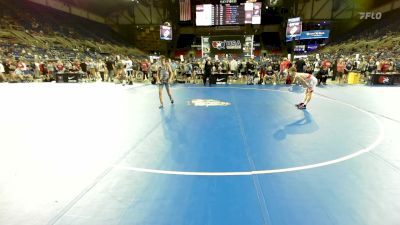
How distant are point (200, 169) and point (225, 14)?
29.4 metres

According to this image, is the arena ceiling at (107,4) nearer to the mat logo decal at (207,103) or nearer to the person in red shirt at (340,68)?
the person in red shirt at (340,68)

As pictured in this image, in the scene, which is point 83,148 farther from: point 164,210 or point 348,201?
point 348,201

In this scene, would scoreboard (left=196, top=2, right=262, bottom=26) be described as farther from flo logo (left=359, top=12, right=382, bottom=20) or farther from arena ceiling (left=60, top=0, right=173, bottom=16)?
flo logo (left=359, top=12, right=382, bottom=20)

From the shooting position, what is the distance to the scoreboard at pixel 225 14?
3071 cm

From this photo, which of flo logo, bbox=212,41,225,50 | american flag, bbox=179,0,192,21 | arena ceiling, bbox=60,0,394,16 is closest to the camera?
flo logo, bbox=212,41,225,50

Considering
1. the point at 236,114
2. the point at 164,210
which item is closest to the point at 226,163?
the point at 164,210

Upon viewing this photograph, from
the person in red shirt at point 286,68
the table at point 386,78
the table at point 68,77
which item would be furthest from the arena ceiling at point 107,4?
the table at point 386,78

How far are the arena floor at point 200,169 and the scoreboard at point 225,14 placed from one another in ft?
81.6

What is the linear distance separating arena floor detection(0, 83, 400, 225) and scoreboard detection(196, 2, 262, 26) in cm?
2487

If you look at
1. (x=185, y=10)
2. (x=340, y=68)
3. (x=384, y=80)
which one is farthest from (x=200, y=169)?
(x=185, y=10)

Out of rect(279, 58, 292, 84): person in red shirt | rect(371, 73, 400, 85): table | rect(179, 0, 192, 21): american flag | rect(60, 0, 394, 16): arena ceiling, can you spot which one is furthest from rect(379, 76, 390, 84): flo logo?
rect(60, 0, 394, 16): arena ceiling

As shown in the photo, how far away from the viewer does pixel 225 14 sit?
31.0 metres

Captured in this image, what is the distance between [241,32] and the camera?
156 ft

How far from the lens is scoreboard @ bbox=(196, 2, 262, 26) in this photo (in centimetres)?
3071
